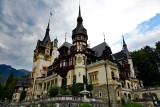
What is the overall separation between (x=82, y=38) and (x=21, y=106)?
22.6 m

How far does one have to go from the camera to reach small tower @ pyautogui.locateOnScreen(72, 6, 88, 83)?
2819cm

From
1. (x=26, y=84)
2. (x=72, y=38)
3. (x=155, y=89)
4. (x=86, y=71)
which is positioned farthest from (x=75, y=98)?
(x=26, y=84)

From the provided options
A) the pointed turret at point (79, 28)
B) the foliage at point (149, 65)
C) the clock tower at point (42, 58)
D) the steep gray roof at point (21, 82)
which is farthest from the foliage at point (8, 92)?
the foliage at point (149, 65)

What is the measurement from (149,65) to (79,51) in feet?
111

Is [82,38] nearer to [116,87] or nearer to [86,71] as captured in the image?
[86,71]

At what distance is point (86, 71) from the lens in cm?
2945

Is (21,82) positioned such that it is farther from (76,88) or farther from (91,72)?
(91,72)

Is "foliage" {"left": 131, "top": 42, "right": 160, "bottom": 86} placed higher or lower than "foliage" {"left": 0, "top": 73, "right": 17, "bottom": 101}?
higher

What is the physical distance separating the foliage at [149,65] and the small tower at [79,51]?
101 ft

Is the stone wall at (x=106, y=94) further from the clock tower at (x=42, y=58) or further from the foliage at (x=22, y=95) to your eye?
the foliage at (x=22, y=95)

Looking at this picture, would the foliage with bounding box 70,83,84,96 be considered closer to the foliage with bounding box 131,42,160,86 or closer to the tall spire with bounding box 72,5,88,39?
the tall spire with bounding box 72,5,88,39

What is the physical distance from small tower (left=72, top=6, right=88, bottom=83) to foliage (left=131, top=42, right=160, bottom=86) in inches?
1210

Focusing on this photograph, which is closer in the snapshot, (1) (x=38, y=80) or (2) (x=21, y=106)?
(2) (x=21, y=106)

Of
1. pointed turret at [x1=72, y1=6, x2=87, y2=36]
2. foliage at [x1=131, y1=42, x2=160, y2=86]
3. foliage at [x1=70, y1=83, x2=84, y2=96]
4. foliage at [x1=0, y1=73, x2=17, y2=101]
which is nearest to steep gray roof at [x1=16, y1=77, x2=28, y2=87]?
foliage at [x1=0, y1=73, x2=17, y2=101]
